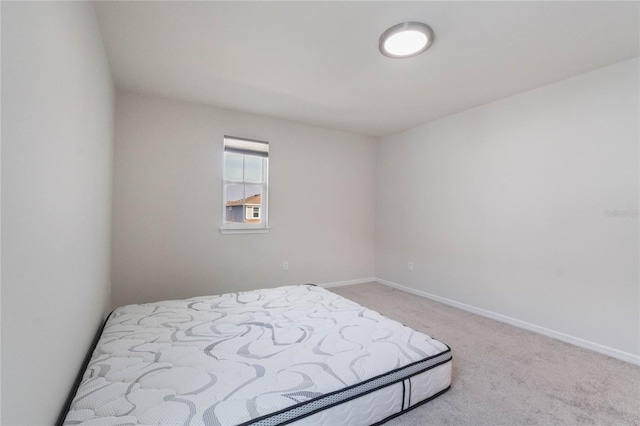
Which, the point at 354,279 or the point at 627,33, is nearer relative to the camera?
the point at 627,33

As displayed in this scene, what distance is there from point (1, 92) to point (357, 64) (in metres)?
2.27

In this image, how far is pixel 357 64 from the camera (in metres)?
2.39

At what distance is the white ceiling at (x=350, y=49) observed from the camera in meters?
1.77

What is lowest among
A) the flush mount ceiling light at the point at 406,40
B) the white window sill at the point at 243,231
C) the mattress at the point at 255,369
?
the mattress at the point at 255,369

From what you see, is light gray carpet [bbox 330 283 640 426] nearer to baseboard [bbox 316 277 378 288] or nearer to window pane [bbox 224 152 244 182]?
baseboard [bbox 316 277 378 288]

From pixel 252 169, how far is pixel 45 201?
282 cm

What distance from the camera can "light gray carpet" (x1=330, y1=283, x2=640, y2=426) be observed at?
61.0 inches

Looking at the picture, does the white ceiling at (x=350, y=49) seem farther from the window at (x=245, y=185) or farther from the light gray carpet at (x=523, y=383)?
the light gray carpet at (x=523, y=383)

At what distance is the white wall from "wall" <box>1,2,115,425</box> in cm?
368

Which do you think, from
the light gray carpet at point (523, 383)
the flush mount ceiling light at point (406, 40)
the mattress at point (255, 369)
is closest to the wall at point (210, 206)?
the mattress at point (255, 369)

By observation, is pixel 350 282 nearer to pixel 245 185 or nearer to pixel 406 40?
pixel 245 185

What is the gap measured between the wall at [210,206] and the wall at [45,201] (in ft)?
4.33

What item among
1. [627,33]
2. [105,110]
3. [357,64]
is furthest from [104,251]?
[627,33]

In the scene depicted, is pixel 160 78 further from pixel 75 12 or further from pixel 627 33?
pixel 627 33
